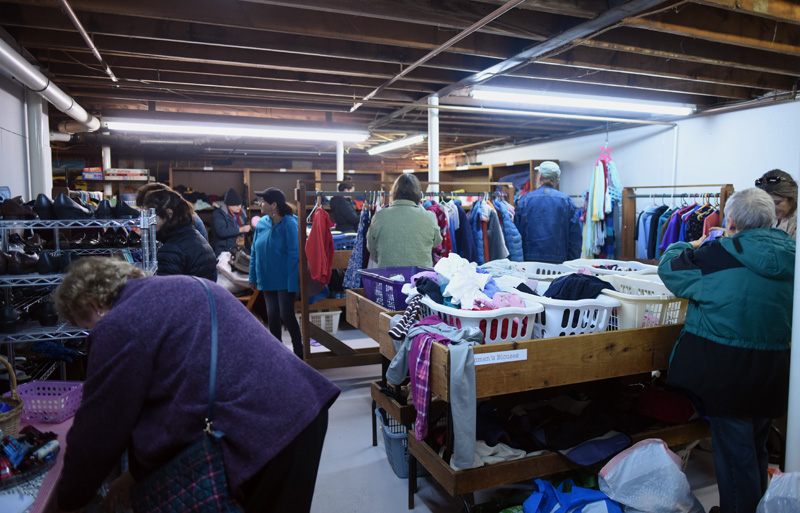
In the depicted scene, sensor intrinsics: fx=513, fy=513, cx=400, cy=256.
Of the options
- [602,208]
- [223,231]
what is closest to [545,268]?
[602,208]

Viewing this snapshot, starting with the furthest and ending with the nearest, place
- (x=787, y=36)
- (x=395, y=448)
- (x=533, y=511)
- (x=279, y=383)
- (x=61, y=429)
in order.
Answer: (x=787, y=36) < (x=395, y=448) < (x=533, y=511) < (x=61, y=429) < (x=279, y=383)

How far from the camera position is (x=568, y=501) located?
7.46 feet

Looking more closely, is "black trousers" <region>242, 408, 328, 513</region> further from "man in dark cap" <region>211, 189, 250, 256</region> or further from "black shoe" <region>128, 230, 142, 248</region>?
"man in dark cap" <region>211, 189, 250, 256</region>

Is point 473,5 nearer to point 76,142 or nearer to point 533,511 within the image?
point 533,511

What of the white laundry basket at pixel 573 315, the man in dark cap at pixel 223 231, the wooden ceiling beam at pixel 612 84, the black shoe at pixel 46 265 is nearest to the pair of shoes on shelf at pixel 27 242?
the black shoe at pixel 46 265

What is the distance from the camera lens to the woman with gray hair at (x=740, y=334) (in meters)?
2.18

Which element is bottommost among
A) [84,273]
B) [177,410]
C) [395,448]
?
[395,448]

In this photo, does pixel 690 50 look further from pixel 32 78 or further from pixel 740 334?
pixel 32 78

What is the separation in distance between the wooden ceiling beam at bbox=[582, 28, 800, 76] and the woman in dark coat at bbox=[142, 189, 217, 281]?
3152 millimetres

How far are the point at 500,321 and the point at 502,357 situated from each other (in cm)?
20

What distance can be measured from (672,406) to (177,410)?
240 cm

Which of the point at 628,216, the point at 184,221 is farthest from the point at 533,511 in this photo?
the point at 628,216

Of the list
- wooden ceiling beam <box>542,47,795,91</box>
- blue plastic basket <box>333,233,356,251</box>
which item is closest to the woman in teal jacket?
blue plastic basket <box>333,233,356,251</box>

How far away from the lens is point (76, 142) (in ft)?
27.6
